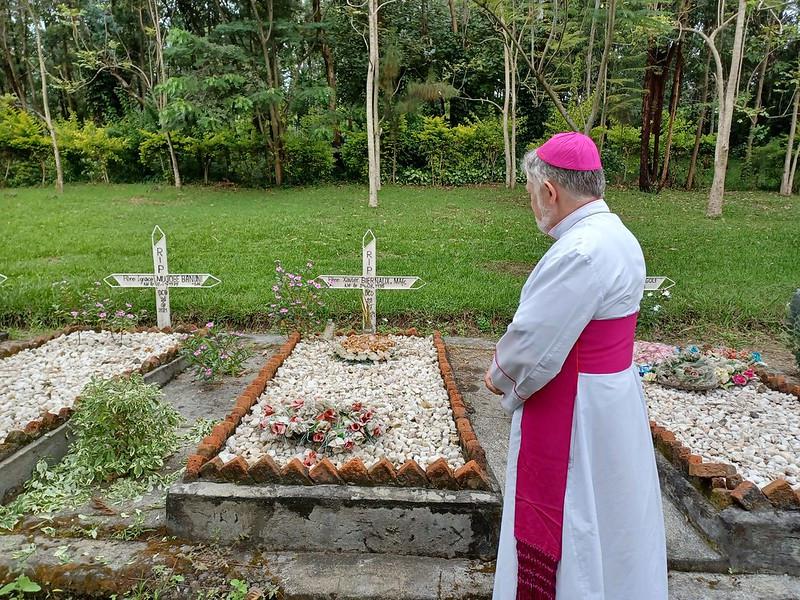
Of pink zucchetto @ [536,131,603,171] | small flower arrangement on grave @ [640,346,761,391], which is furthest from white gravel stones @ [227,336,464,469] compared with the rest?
pink zucchetto @ [536,131,603,171]

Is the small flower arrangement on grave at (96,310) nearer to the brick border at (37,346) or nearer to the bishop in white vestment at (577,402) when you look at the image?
the brick border at (37,346)

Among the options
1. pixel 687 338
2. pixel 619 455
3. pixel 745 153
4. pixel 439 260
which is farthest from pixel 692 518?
Answer: pixel 745 153

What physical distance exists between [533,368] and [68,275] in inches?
261

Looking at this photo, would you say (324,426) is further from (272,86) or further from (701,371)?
(272,86)

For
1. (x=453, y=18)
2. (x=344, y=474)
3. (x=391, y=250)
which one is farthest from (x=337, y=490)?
(x=453, y=18)

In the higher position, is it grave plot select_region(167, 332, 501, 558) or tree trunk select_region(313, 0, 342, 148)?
tree trunk select_region(313, 0, 342, 148)

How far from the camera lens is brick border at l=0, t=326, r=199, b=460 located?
2.96 meters

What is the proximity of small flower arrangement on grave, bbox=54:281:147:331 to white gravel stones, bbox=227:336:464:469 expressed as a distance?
67.4 inches

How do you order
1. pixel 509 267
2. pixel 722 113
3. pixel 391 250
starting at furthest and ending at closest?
pixel 722 113 < pixel 391 250 < pixel 509 267

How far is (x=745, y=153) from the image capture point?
20.4m

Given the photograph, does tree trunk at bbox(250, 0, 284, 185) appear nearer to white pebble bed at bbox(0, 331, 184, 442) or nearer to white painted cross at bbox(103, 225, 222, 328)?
white painted cross at bbox(103, 225, 222, 328)

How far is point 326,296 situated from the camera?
6168 millimetres

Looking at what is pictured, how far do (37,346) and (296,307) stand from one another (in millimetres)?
2224

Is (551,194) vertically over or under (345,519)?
over
